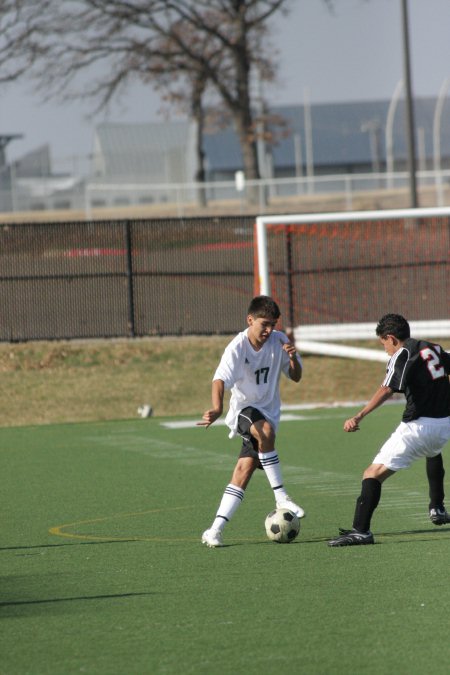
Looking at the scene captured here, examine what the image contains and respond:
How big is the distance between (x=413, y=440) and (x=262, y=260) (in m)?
12.8

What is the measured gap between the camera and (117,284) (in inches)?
995

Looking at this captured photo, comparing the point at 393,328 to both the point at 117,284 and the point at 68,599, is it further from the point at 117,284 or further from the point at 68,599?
the point at 117,284

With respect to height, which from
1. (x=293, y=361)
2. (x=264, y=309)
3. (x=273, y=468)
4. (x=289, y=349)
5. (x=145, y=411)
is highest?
(x=264, y=309)

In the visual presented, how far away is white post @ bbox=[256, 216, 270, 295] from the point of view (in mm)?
21241

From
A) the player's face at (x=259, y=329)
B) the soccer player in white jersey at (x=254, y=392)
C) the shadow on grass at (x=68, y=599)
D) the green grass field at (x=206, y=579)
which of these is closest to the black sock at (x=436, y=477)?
the green grass field at (x=206, y=579)

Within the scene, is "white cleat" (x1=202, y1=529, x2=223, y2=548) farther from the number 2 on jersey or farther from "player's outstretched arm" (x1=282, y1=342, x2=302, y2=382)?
the number 2 on jersey

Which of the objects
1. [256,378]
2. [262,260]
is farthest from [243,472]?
[262,260]

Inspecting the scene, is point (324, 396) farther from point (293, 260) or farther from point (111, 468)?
point (111, 468)

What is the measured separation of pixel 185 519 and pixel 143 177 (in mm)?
48637

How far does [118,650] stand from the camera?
20.9 feet

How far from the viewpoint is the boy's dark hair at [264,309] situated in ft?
30.1

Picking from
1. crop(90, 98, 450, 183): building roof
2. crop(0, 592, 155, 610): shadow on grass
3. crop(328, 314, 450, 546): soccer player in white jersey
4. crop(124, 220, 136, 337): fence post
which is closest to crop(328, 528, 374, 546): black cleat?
crop(328, 314, 450, 546): soccer player in white jersey

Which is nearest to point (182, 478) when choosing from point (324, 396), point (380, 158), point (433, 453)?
point (433, 453)

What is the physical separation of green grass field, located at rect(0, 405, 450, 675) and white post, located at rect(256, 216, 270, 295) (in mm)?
7097
